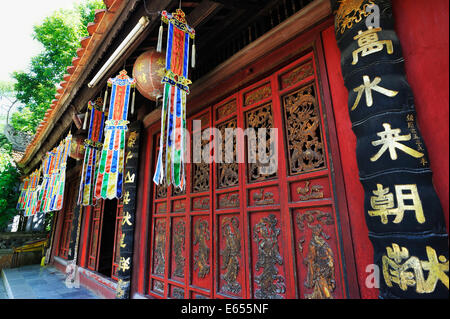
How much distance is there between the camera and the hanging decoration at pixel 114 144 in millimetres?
3350

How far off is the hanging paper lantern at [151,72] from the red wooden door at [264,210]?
2.74ft

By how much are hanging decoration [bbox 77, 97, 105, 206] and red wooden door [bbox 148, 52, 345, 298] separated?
1911 millimetres

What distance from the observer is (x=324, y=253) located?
6.22 ft

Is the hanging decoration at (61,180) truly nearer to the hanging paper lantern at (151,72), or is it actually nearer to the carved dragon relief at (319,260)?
the hanging paper lantern at (151,72)

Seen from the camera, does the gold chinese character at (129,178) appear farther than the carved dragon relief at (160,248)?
Yes

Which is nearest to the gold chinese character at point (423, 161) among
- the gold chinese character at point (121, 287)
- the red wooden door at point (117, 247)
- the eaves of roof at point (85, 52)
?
the eaves of roof at point (85, 52)

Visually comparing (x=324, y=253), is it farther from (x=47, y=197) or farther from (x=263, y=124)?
(x=47, y=197)

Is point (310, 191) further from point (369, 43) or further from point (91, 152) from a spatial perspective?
point (91, 152)

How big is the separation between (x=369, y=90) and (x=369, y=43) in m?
0.34

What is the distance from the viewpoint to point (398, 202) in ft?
4.17

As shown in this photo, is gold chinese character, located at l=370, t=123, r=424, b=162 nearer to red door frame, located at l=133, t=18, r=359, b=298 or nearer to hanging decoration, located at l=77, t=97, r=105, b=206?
red door frame, located at l=133, t=18, r=359, b=298

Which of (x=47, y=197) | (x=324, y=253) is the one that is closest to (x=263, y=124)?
(x=324, y=253)
